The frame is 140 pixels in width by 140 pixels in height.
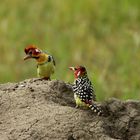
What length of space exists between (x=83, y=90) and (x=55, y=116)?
0.90 feet

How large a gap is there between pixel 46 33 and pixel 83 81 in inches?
246

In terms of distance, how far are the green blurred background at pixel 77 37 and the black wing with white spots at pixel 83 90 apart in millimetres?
3534

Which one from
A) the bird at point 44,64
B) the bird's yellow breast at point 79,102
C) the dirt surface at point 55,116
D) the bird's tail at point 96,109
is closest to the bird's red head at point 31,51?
the bird at point 44,64

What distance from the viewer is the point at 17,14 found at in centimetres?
1265

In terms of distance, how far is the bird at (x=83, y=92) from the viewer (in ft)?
19.1

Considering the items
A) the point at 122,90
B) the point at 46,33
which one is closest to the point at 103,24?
the point at 46,33

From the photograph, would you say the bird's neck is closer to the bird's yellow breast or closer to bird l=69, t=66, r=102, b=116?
bird l=69, t=66, r=102, b=116

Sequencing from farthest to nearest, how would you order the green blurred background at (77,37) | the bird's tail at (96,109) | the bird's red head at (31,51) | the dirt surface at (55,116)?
the green blurred background at (77,37) → the bird's red head at (31,51) → the bird's tail at (96,109) → the dirt surface at (55,116)

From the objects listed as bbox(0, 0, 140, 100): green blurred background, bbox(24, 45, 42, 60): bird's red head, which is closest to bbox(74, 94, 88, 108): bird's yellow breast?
bbox(24, 45, 42, 60): bird's red head

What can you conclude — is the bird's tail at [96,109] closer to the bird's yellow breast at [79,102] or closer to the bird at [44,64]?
the bird's yellow breast at [79,102]

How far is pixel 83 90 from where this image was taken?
586 centimetres

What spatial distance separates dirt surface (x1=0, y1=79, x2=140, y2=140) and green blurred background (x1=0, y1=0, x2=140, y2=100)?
130 inches

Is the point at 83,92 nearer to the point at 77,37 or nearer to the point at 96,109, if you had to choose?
the point at 96,109

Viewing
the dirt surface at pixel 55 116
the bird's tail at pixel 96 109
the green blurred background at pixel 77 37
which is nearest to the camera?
the dirt surface at pixel 55 116
